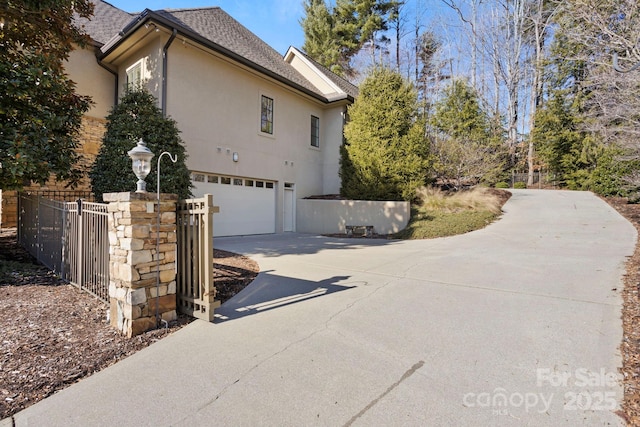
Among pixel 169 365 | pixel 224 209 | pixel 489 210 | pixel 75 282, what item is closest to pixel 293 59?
pixel 224 209

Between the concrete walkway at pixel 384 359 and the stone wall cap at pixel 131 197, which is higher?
the stone wall cap at pixel 131 197

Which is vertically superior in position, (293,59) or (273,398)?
(293,59)

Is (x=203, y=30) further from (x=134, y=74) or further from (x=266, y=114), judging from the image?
(x=266, y=114)

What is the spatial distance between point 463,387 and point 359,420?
0.92 metres

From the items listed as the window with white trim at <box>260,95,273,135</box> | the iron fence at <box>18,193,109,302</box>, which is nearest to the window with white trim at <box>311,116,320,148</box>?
the window with white trim at <box>260,95,273,135</box>

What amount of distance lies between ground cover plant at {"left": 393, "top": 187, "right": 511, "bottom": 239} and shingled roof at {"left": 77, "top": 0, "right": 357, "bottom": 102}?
21.8 feet

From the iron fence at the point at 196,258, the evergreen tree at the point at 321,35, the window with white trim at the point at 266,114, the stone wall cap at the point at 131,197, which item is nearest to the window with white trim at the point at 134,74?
the window with white trim at the point at 266,114

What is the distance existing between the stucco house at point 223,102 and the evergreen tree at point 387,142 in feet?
6.72

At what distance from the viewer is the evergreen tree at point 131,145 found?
7414 millimetres

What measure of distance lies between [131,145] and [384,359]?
23.7ft

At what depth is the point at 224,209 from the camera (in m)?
11.4

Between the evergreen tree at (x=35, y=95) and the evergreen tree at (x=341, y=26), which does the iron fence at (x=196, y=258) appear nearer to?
the evergreen tree at (x=35, y=95)

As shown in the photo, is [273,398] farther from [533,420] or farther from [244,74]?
[244,74]

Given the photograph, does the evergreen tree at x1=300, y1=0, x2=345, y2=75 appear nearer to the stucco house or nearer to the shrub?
the stucco house
